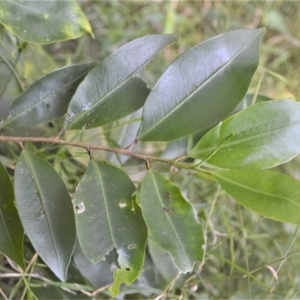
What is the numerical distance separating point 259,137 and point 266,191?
67 millimetres

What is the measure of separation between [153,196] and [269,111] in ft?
0.58

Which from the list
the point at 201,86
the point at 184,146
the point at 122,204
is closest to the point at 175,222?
the point at 122,204

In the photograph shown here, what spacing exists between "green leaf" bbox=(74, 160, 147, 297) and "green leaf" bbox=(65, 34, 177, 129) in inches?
2.8

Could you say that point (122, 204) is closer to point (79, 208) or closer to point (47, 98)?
point (79, 208)

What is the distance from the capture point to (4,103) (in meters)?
0.58

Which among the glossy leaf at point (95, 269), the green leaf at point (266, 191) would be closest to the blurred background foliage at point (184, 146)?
the glossy leaf at point (95, 269)

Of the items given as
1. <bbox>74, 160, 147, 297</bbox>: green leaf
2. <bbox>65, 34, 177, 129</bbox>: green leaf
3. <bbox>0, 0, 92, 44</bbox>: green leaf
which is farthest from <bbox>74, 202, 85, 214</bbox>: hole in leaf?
<bbox>0, 0, 92, 44</bbox>: green leaf

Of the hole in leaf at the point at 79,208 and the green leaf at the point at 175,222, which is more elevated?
the hole in leaf at the point at 79,208

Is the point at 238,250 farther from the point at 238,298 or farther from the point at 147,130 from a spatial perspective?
the point at 147,130

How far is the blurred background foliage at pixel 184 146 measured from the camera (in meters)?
0.67

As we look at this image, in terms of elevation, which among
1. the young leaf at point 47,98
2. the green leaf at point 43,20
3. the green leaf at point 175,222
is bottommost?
the green leaf at point 175,222

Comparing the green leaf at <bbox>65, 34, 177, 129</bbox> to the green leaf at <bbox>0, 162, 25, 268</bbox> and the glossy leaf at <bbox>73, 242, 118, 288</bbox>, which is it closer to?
the green leaf at <bbox>0, 162, 25, 268</bbox>

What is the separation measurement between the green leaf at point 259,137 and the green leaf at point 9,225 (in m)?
0.27

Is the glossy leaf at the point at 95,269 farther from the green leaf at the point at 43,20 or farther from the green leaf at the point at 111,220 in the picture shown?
the green leaf at the point at 43,20
